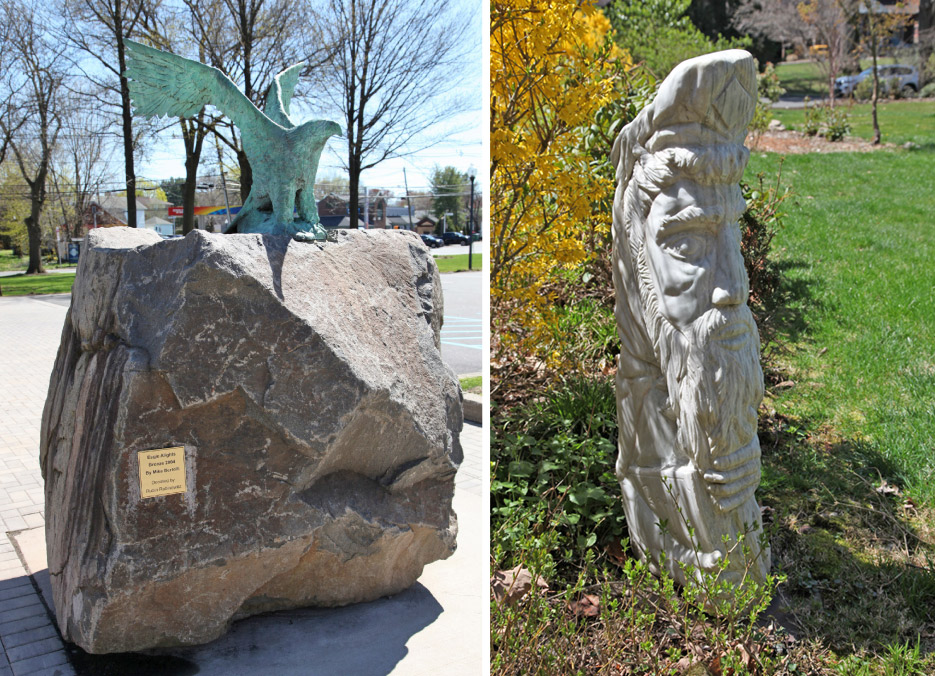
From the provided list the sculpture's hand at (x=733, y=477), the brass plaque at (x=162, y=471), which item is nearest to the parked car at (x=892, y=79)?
the sculpture's hand at (x=733, y=477)

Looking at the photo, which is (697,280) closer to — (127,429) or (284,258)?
(284,258)

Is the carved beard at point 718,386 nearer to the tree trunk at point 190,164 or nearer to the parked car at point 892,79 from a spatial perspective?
the tree trunk at point 190,164

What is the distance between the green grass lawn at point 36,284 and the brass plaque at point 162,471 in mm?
19059

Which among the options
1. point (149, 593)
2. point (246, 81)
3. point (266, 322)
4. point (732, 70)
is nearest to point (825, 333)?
point (732, 70)

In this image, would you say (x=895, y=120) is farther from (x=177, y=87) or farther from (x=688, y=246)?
(x=177, y=87)

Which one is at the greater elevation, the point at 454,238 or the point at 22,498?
the point at 454,238

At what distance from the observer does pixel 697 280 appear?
280 cm

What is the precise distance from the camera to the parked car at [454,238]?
23362 mm

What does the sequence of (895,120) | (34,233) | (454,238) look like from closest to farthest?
1. (895,120)
2. (34,233)
3. (454,238)

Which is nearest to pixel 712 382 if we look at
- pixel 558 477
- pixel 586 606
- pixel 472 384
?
pixel 586 606

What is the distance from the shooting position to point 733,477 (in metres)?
2.89

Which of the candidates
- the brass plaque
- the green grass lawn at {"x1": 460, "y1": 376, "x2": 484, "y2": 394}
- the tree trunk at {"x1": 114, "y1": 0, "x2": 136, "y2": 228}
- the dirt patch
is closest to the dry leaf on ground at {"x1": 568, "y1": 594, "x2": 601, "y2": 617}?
the brass plaque

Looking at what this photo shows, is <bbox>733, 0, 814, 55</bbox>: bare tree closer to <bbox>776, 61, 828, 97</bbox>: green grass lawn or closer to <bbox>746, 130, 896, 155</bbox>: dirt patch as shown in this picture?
<bbox>776, 61, 828, 97</bbox>: green grass lawn

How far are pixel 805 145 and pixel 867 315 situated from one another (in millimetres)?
9106
